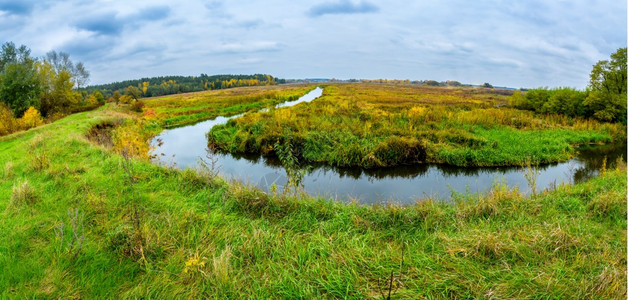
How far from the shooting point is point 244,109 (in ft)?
122

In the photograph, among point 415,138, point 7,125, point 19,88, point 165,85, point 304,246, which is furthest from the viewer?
point 165,85

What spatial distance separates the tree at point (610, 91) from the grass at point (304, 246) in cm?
1850

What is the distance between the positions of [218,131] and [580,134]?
22.5m

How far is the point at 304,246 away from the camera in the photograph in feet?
14.3

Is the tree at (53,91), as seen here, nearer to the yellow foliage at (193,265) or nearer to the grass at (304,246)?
the grass at (304,246)

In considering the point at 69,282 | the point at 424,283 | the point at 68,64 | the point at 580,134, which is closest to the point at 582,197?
the point at 424,283

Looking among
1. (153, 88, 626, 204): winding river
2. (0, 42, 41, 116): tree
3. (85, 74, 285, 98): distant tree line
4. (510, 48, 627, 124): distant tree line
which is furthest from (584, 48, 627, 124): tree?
(85, 74, 285, 98): distant tree line

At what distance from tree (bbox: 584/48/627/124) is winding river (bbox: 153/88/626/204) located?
19.1 ft

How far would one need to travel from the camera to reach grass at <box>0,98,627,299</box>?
336 centimetres

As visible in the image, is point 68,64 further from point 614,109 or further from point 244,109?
point 614,109

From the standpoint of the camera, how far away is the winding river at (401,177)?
9.47 metres

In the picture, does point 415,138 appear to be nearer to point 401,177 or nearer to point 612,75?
point 401,177

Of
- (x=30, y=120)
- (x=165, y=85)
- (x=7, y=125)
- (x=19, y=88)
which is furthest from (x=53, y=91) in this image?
(x=165, y=85)

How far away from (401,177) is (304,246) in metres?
7.86
